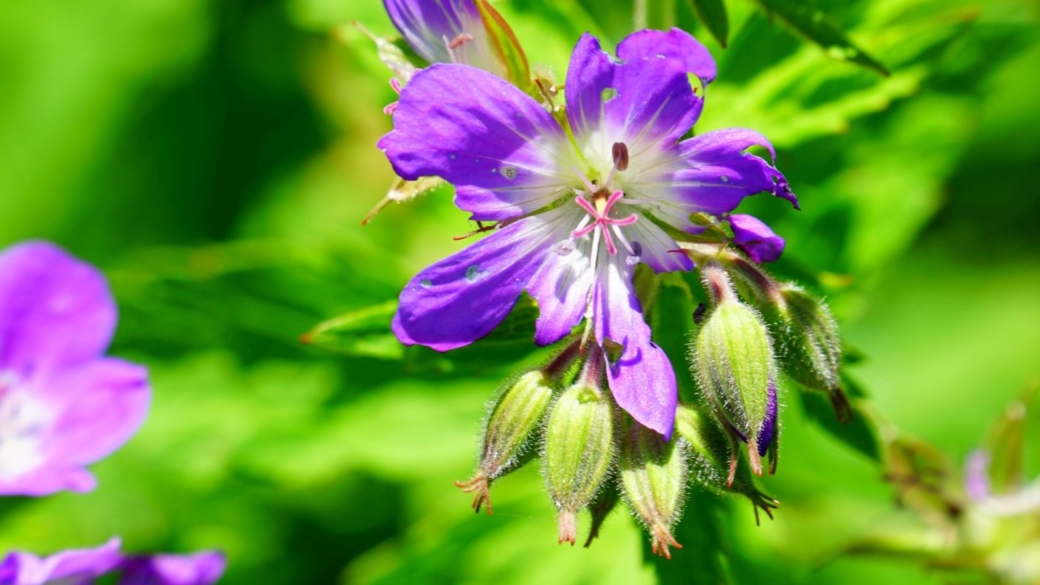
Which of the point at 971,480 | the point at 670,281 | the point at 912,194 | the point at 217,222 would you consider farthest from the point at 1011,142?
the point at 217,222

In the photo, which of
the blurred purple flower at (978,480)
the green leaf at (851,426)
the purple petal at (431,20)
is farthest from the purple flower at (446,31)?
the blurred purple flower at (978,480)

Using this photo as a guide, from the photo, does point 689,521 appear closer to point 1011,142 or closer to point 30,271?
point 30,271

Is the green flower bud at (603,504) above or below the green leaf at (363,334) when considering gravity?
below

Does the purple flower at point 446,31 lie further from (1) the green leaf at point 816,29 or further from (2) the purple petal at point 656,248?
(1) the green leaf at point 816,29

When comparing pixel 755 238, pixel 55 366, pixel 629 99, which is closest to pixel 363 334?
pixel 629 99

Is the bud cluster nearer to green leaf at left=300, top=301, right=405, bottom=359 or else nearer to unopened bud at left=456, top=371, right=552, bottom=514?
unopened bud at left=456, top=371, right=552, bottom=514

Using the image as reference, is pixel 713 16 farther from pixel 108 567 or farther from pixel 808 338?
pixel 108 567
